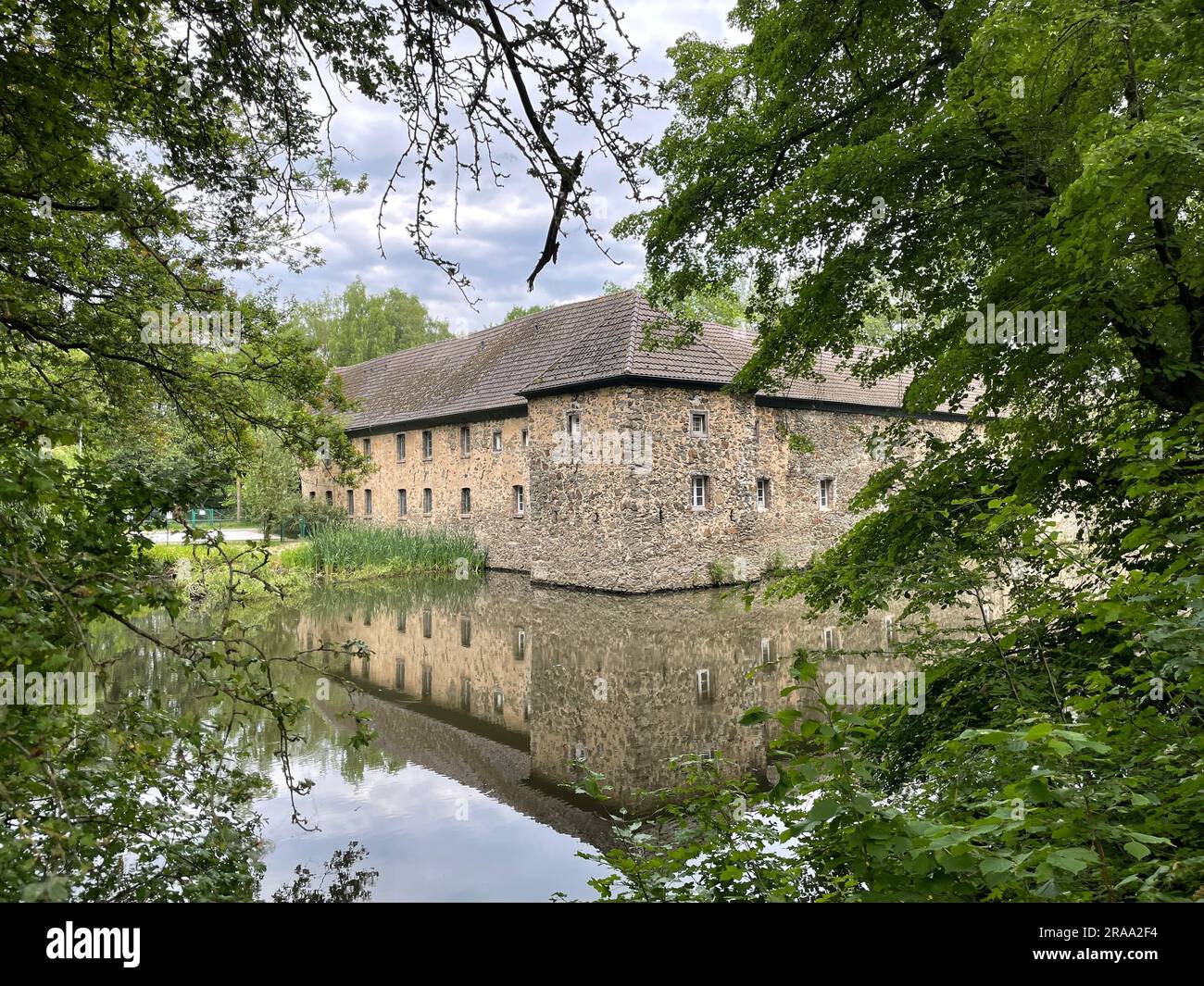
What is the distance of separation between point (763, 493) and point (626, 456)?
5362mm

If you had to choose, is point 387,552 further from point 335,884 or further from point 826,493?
point 335,884

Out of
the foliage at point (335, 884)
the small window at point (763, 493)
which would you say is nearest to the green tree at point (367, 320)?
the small window at point (763, 493)

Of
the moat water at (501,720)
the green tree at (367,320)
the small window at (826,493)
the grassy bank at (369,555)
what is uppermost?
the green tree at (367,320)

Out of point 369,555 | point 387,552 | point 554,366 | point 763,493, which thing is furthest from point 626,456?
point 369,555

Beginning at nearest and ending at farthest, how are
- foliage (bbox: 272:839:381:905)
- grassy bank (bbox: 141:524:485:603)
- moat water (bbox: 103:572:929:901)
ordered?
foliage (bbox: 272:839:381:905) → moat water (bbox: 103:572:929:901) → grassy bank (bbox: 141:524:485:603)

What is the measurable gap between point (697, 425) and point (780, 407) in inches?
154

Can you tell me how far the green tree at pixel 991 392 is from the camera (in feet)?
8.00

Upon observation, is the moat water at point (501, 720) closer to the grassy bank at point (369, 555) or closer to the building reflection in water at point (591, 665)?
the building reflection in water at point (591, 665)

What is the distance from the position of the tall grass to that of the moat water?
184 inches

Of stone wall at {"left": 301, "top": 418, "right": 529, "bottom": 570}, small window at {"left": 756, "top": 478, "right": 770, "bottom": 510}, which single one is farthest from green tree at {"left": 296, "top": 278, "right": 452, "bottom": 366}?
small window at {"left": 756, "top": 478, "right": 770, "bottom": 510}

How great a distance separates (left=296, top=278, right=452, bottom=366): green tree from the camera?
56062mm

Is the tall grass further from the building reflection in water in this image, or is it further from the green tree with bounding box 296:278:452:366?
the green tree with bounding box 296:278:452:366

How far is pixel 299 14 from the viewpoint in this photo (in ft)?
12.0

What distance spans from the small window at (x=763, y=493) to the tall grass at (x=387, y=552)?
9.04 meters
